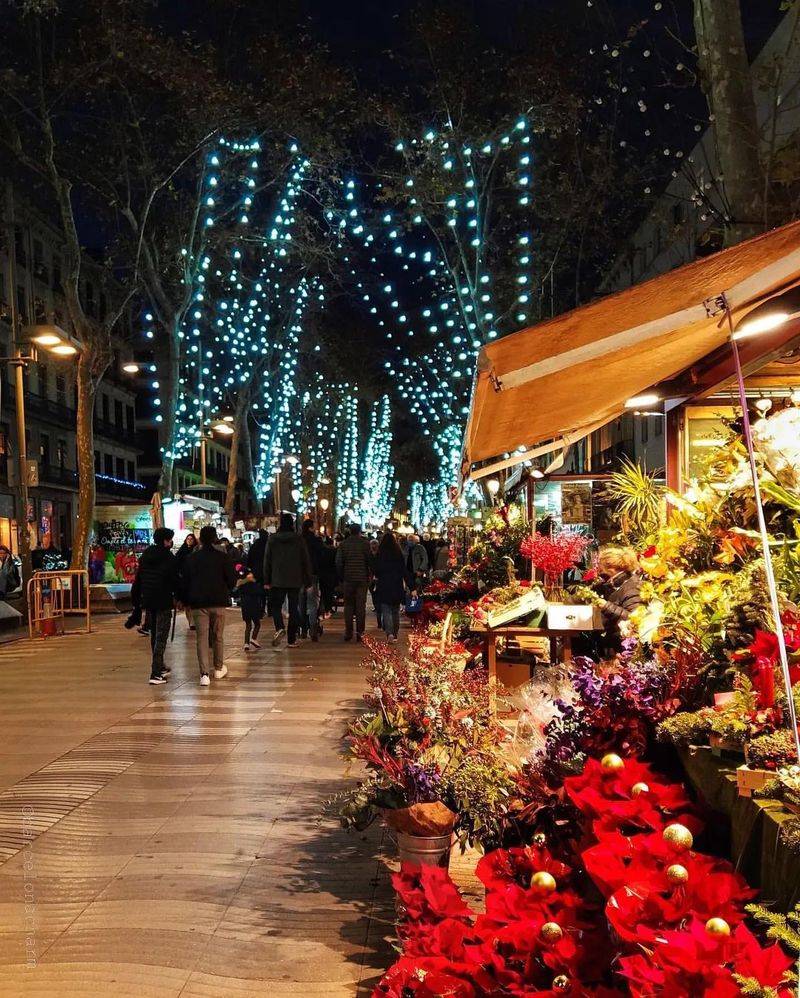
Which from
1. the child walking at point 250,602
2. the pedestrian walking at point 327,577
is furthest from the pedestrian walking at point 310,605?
the pedestrian walking at point 327,577

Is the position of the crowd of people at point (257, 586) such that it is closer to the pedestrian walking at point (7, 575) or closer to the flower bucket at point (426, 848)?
the pedestrian walking at point (7, 575)

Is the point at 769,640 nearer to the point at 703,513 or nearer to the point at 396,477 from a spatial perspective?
the point at 703,513

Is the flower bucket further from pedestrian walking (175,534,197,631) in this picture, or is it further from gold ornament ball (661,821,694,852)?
pedestrian walking (175,534,197,631)

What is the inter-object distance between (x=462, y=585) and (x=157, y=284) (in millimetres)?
15784

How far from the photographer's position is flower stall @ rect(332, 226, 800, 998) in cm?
278

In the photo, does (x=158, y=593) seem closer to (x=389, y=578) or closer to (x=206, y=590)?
(x=206, y=590)

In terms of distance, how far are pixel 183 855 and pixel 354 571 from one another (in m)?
10.2

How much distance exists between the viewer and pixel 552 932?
3104 mm

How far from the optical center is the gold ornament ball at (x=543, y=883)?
3.34m

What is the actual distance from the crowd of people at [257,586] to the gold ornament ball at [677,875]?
942 centimetres

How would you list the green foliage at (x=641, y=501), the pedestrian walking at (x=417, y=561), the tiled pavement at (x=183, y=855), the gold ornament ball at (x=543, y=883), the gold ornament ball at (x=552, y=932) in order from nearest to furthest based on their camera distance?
the gold ornament ball at (x=552, y=932), the gold ornament ball at (x=543, y=883), the tiled pavement at (x=183, y=855), the green foliage at (x=641, y=501), the pedestrian walking at (x=417, y=561)

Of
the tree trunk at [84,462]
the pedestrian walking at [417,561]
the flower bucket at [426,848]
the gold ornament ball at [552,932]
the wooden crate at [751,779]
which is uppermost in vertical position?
the tree trunk at [84,462]

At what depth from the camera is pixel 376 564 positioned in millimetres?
15859

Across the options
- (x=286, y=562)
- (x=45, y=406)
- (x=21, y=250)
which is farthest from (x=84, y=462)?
(x=45, y=406)
